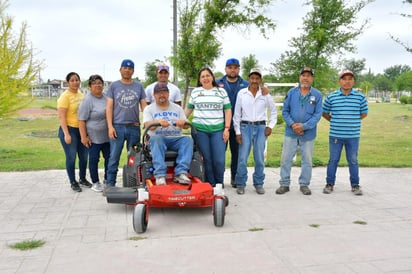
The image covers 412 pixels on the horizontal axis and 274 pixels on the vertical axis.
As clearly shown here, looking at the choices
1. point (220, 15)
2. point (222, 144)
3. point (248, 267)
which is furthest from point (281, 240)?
point (220, 15)

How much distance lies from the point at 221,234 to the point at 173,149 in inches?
53.8

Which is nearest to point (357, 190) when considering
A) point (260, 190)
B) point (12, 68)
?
point (260, 190)

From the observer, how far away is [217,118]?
5.28 meters

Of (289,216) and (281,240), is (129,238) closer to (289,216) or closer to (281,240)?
(281,240)

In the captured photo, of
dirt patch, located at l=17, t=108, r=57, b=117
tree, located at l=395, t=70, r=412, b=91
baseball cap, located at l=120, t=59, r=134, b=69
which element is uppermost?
tree, located at l=395, t=70, r=412, b=91

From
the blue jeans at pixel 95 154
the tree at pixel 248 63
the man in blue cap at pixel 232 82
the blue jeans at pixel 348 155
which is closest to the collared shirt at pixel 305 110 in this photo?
the blue jeans at pixel 348 155

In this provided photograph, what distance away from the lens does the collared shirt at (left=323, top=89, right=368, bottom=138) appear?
5.69 meters

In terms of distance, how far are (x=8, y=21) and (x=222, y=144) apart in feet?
19.3

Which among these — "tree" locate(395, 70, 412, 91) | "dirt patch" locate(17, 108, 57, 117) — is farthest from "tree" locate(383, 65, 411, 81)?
"dirt patch" locate(17, 108, 57, 117)

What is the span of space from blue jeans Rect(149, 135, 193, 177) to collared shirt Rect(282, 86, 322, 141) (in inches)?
64.7

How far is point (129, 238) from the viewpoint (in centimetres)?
402

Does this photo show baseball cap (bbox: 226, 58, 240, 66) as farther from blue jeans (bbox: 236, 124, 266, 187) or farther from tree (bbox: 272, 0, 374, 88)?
tree (bbox: 272, 0, 374, 88)

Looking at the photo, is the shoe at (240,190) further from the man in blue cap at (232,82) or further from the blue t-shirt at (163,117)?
the blue t-shirt at (163,117)

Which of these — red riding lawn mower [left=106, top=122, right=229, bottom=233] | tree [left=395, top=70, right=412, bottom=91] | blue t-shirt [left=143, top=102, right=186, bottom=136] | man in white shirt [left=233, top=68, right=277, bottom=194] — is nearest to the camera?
red riding lawn mower [left=106, top=122, right=229, bottom=233]
